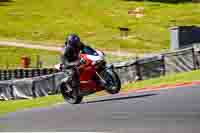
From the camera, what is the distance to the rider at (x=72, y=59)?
1589 cm

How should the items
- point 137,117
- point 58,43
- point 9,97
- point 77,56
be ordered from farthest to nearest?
1. point 58,43
2. point 9,97
3. point 77,56
4. point 137,117

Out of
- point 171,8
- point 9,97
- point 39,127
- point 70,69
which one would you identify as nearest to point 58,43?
point 171,8

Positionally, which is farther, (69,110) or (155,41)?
(155,41)

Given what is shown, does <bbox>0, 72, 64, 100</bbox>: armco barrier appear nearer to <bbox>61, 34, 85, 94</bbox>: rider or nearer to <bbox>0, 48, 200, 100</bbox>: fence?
<bbox>0, 48, 200, 100</bbox>: fence

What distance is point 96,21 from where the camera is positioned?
198 feet

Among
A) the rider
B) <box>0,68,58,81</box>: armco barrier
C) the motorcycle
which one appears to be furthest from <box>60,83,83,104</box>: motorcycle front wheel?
<box>0,68,58,81</box>: armco barrier

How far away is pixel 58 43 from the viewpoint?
2040 inches

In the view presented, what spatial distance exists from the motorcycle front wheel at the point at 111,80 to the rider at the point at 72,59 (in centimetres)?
68

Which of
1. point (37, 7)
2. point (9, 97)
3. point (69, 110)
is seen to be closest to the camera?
point (69, 110)

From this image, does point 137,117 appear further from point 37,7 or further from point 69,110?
point 37,7

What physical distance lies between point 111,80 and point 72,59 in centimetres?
115

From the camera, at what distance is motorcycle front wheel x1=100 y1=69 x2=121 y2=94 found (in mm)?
15922

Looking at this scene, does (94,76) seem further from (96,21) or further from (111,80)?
(96,21)

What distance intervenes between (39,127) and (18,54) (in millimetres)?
34856
